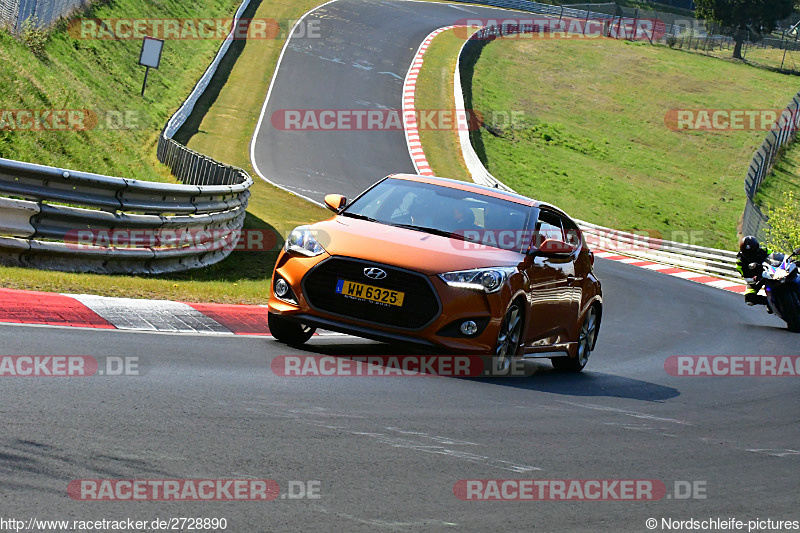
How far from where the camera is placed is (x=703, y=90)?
220ft

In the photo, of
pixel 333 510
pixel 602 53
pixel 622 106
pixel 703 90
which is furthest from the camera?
pixel 602 53

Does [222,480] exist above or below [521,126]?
above

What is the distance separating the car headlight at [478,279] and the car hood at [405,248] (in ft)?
0.17

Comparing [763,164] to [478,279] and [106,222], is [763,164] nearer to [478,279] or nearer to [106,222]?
[106,222]

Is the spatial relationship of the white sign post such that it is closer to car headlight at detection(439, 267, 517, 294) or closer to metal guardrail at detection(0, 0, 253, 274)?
metal guardrail at detection(0, 0, 253, 274)

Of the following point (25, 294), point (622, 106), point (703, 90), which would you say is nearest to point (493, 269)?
point (25, 294)

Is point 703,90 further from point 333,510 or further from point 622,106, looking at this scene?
point 333,510

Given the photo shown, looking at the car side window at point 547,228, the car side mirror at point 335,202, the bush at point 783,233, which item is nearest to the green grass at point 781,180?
the bush at point 783,233

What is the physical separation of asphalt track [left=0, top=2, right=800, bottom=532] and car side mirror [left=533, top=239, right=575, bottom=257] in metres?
1.15

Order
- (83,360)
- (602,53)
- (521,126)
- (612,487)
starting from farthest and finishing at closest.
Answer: (602,53) → (521,126) → (83,360) → (612,487)

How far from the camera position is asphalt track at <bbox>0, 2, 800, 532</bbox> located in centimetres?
507

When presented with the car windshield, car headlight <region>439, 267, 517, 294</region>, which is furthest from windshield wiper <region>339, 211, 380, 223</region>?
car headlight <region>439, 267, 517, 294</region>

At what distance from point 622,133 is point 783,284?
39.2 metres

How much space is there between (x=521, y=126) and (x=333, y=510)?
1912 inches
